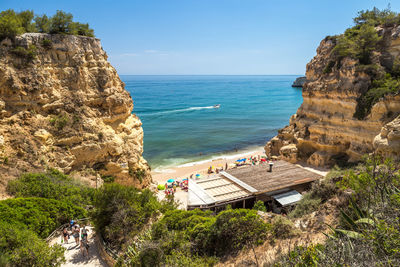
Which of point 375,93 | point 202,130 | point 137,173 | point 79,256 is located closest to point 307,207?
point 79,256

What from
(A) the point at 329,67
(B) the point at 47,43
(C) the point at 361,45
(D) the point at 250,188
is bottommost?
(D) the point at 250,188

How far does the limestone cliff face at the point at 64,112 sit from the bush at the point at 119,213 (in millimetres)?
7145

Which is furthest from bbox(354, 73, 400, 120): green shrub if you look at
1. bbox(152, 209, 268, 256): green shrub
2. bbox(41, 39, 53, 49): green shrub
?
bbox(41, 39, 53, 49): green shrub

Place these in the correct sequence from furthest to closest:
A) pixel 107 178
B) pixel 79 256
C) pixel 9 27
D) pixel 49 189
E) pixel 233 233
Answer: pixel 107 178
pixel 9 27
pixel 49 189
pixel 79 256
pixel 233 233

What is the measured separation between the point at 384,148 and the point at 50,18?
24.5 m

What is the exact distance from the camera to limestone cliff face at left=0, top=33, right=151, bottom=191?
52.1ft

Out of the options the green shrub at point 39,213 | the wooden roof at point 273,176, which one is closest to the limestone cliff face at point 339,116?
the wooden roof at point 273,176

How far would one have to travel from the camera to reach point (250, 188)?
1664 cm

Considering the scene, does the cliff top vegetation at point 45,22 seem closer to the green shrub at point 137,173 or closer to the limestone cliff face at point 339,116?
the green shrub at point 137,173

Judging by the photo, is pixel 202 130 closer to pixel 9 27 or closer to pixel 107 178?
pixel 107 178

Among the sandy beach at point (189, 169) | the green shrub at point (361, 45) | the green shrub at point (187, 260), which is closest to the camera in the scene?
the green shrub at point (187, 260)

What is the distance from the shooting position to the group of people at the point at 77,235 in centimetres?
1042

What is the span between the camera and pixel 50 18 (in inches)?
736

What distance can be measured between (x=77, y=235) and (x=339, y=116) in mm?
21306
